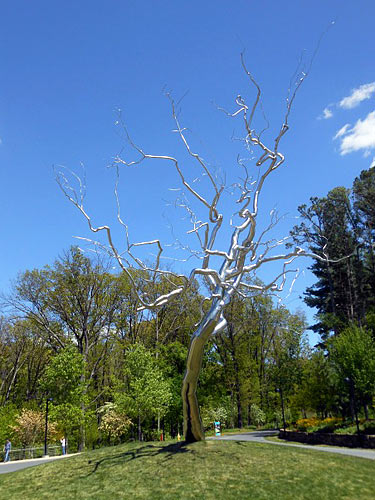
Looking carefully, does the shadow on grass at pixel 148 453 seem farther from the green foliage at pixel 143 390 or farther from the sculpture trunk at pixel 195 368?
the green foliage at pixel 143 390

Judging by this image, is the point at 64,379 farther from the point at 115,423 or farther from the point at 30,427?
the point at 30,427

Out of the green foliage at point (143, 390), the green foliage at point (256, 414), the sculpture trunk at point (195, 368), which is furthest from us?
the green foliage at point (256, 414)

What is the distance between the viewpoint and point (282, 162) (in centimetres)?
1421

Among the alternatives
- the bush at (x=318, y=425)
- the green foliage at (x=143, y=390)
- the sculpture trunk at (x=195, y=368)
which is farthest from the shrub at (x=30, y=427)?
the sculpture trunk at (x=195, y=368)

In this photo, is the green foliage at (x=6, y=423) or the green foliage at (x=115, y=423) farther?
the green foliage at (x=6, y=423)

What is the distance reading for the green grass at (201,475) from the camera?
32.1ft

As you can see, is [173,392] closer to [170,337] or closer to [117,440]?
[170,337]

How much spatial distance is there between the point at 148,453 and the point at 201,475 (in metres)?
3.22

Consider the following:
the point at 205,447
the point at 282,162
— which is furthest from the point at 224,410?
the point at 282,162

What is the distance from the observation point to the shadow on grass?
1269cm

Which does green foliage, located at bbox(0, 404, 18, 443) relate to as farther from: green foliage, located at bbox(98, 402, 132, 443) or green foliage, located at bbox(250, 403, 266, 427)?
green foliage, located at bbox(250, 403, 266, 427)

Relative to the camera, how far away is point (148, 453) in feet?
43.8

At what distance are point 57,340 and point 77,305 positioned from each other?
10.1ft

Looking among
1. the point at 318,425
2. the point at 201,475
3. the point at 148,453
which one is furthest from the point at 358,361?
the point at 201,475
